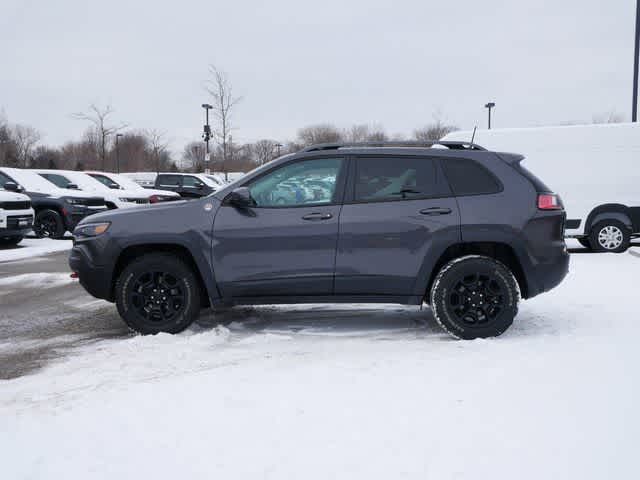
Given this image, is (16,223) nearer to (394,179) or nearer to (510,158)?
(394,179)

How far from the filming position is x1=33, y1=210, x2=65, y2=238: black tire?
14.9 metres

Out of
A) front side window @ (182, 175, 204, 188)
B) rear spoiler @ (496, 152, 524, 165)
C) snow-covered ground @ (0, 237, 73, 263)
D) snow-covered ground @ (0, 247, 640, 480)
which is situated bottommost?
snow-covered ground @ (0, 247, 640, 480)

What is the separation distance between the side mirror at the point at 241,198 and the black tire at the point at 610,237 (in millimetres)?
8766

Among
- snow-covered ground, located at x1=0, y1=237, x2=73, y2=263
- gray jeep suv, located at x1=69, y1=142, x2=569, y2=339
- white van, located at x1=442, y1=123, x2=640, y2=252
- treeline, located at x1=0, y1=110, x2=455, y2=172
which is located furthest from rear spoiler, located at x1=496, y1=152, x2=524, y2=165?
treeline, located at x1=0, y1=110, x2=455, y2=172

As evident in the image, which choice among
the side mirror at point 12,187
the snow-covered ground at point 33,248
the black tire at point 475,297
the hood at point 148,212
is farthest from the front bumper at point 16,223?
the black tire at point 475,297

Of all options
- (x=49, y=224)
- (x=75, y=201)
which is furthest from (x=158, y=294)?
(x=49, y=224)

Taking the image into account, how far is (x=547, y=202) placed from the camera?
5.04 m

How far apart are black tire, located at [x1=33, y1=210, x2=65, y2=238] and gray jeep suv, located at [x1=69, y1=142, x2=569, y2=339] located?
10.6 metres

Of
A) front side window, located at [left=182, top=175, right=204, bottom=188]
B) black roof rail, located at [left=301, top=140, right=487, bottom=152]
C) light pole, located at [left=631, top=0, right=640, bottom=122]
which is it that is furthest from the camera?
front side window, located at [left=182, top=175, right=204, bottom=188]

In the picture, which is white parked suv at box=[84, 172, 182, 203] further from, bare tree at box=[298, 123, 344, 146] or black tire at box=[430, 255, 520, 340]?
bare tree at box=[298, 123, 344, 146]

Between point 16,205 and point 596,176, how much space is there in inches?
470

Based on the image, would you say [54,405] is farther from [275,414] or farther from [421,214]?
[421,214]

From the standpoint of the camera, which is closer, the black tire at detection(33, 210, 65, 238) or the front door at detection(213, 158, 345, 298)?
the front door at detection(213, 158, 345, 298)

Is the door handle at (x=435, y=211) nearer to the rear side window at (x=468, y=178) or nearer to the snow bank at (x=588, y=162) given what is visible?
the rear side window at (x=468, y=178)
